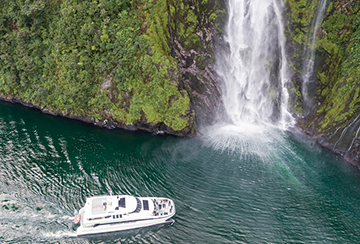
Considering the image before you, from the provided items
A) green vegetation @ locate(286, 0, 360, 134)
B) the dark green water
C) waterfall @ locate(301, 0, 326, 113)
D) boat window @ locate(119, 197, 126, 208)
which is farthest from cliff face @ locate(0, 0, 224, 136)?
waterfall @ locate(301, 0, 326, 113)

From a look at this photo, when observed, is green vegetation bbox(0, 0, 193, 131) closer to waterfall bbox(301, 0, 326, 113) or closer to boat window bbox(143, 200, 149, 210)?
boat window bbox(143, 200, 149, 210)

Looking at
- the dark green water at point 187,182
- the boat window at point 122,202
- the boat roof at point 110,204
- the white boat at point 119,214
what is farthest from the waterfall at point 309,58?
the boat window at point 122,202

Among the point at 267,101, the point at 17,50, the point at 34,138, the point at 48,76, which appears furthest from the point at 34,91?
the point at 267,101

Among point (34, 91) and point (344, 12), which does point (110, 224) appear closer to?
point (34, 91)

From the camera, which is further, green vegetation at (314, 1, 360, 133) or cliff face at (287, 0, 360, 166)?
green vegetation at (314, 1, 360, 133)

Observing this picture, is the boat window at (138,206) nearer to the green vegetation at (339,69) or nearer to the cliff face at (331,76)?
the cliff face at (331,76)

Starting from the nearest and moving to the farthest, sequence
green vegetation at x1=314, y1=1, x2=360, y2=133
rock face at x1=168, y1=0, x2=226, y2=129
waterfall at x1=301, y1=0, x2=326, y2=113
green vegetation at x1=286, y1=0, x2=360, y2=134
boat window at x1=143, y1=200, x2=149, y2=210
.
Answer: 1. boat window at x1=143, y1=200, x2=149, y2=210
2. green vegetation at x1=314, y1=1, x2=360, y2=133
3. green vegetation at x1=286, y1=0, x2=360, y2=134
4. waterfall at x1=301, y1=0, x2=326, y2=113
5. rock face at x1=168, y1=0, x2=226, y2=129
